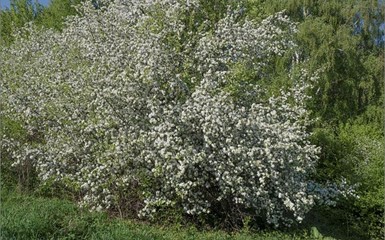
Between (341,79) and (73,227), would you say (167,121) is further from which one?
(341,79)

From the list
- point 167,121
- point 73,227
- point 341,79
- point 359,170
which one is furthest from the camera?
point 341,79

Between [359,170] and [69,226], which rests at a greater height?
[359,170]

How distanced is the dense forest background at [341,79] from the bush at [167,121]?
2.02m

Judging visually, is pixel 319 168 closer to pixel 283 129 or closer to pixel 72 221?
pixel 283 129

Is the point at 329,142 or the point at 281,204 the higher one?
the point at 329,142

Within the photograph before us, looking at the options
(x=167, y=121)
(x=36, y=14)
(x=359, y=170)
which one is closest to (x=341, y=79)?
(x=359, y=170)

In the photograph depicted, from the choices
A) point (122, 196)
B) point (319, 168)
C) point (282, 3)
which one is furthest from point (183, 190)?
point (282, 3)

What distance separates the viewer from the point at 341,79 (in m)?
21.6

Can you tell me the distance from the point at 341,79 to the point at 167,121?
1507cm

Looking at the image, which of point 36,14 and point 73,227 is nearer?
point 73,227

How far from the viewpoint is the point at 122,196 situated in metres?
9.05

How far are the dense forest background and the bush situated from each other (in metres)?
2.02

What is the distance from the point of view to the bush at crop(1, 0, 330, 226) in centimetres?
818

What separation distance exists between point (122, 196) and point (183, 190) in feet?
4.81
